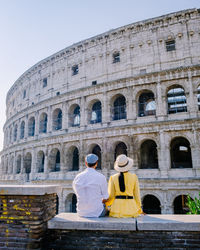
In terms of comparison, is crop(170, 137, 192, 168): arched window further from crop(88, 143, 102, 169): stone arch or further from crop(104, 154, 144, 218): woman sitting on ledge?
crop(104, 154, 144, 218): woman sitting on ledge

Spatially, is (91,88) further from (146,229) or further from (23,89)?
(146,229)

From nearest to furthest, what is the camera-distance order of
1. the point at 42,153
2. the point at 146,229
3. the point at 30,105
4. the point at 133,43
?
the point at 146,229
the point at 133,43
the point at 42,153
the point at 30,105

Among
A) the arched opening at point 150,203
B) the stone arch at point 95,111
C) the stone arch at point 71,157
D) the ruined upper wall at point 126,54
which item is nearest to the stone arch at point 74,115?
the stone arch at point 95,111

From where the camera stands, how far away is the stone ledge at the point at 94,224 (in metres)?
3.69

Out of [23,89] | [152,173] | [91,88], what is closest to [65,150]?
[91,88]

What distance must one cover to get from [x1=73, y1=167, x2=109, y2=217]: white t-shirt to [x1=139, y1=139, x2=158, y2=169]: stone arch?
13.1 metres

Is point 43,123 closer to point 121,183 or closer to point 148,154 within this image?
point 148,154

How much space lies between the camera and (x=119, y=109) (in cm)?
1795

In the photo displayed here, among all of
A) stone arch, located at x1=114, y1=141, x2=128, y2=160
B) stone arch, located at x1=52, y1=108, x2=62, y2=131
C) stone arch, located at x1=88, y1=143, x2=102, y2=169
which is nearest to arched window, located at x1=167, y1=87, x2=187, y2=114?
stone arch, located at x1=114, y1=141, x2=128, y2=160

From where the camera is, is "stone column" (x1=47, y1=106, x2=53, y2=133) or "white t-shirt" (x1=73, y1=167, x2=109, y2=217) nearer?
"white t-shirt" (x1=73, y1=167, x2=109, y2=217)

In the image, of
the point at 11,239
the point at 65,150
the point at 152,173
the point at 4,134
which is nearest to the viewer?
the point at 11,239

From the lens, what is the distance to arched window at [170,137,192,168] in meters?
16.6

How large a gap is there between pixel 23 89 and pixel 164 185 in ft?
70.1

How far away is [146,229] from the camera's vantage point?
143 inches
